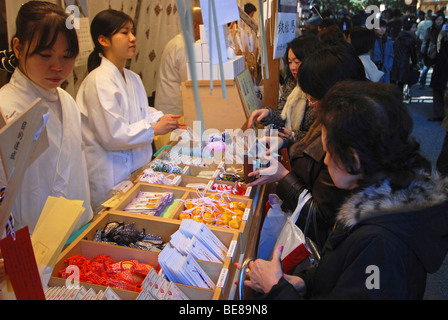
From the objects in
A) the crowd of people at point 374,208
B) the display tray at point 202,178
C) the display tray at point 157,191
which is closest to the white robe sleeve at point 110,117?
the display tray at point 202,178

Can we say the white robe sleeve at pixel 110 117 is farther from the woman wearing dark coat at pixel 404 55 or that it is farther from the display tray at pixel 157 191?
the woman wearing dark coat at pixel 404 55

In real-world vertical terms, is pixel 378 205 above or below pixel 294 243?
above

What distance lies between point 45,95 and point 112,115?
19.5 inches

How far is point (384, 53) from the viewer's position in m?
7.76

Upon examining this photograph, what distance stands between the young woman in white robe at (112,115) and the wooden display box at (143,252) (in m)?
0.70

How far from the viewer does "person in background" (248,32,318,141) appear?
2416mm

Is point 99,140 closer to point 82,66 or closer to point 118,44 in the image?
point 118,44

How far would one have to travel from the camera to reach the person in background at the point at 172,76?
3867mm

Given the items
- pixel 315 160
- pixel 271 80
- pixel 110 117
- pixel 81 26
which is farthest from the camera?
pixel 271 80

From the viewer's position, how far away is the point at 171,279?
4.37 feet

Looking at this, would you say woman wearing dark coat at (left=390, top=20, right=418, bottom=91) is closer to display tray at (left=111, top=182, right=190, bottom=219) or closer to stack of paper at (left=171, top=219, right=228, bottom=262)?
display tray at (left=111, top=182, right=190, bottom=219)

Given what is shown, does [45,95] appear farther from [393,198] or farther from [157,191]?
[393,198]

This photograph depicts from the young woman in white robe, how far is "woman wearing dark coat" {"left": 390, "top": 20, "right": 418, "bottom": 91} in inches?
283

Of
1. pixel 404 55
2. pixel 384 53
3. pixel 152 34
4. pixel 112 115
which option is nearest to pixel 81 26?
pixel 112 115
